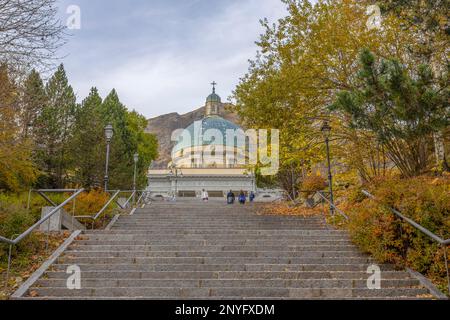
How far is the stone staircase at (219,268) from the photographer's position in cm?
623

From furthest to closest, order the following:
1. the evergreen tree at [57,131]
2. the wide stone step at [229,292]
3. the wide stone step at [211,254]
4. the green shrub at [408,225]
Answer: the evergreen tree at [57,131] < the wide stone step at [211,254] < the green shrub at [408,225] < the wide stone step at [229,292]

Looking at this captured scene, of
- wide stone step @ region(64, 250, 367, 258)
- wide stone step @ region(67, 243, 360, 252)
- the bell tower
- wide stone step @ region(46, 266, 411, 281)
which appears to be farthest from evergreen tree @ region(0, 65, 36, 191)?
the bell tower

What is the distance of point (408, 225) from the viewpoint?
24.3ft

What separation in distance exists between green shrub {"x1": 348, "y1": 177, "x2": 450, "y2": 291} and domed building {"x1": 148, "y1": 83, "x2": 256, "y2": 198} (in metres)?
29.7

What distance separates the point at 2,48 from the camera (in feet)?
30.2

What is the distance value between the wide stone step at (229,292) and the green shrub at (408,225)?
0.87m

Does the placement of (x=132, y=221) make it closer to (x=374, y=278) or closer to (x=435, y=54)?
(x=374, y=278)

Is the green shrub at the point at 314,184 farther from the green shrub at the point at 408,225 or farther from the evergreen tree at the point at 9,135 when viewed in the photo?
the evergreen tree at the point at 9,135

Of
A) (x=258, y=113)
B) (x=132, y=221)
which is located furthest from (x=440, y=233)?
(x=132, y=221)

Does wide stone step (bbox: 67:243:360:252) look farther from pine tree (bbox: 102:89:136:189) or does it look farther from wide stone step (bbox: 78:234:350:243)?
pine tree (bbox: 102:89:136:189)

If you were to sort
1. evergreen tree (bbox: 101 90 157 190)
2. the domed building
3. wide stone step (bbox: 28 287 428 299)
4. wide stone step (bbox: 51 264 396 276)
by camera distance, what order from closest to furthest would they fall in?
1. wide stone step (bbox: 28 287 428 299)
2. wide stone step (bbox: 51 264 396 276)
3. evergreen tree (bbox: 101 90 157 190)
4. the domed building

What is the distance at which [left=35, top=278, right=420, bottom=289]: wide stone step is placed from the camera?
259 inches

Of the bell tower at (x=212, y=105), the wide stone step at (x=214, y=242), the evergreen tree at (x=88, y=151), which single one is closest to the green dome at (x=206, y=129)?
the bell tower at (x=212, y=105)

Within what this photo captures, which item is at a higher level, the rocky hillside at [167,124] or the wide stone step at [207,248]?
the rocky hillside at [167,124]
